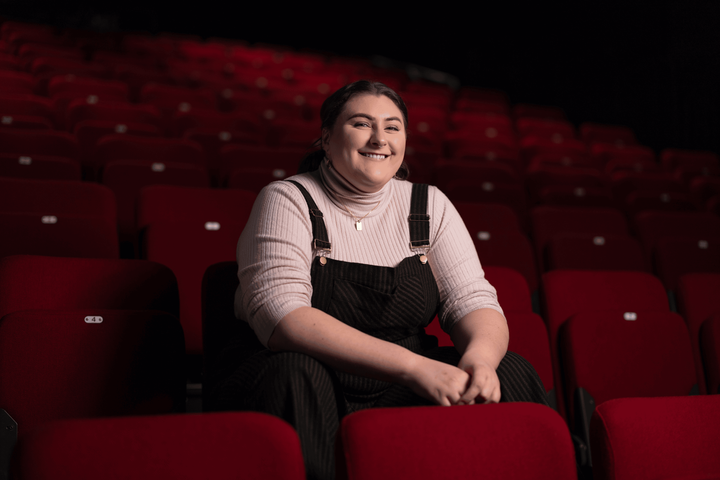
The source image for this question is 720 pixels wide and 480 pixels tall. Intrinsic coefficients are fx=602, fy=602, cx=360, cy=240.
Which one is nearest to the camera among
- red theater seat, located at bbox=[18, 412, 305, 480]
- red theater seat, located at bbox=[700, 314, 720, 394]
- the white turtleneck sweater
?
red theater seat, located at bbox=[18, 412, 305, 480]

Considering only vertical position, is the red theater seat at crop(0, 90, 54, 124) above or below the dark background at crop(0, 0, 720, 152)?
below

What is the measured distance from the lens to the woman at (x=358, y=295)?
1.59ft

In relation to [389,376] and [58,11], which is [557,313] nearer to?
[389,376]

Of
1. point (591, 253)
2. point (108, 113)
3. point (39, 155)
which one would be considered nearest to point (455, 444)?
point (591, 253)

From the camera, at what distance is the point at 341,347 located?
1.68ft

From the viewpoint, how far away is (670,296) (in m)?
0.99

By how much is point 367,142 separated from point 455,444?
346 mm

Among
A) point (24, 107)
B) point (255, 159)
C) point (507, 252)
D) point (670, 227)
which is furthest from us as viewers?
point (24, 107)

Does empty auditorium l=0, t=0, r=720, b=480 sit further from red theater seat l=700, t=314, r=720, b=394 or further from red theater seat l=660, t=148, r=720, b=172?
red theater seat l=660, t=148, r=720, b=172

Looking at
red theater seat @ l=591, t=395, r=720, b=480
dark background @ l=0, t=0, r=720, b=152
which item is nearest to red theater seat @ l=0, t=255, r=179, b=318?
red theater seat @ l=591, t=395, r=720, b=480

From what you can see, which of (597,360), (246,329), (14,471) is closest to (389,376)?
(246,329)

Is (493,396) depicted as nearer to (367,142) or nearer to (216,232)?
(367,142)

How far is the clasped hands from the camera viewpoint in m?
0.48

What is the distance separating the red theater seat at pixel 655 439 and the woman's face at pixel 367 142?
1.04 ft
